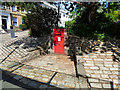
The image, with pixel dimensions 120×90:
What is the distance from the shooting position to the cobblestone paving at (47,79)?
134 inches

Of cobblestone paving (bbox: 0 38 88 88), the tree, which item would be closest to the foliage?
the tree

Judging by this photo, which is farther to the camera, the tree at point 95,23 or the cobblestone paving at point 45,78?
the tree at point 95,23

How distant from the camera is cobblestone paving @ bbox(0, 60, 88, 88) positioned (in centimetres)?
339

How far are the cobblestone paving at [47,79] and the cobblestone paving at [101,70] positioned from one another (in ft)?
1.49

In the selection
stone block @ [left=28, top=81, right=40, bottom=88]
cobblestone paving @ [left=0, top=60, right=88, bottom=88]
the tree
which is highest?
the tree

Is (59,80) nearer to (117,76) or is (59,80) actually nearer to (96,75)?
(96,75)

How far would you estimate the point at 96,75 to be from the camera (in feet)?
12.3

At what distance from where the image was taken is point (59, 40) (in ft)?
23.7

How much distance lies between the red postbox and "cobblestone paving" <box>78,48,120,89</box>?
8.19ft

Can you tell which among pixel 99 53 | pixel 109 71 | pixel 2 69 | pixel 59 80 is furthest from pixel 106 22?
pixel 2 69

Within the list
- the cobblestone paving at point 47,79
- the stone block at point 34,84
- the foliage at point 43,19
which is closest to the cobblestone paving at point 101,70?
the cobblestone paving at point 47,79

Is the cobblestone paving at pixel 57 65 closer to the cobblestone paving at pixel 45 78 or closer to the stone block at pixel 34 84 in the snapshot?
the cobblestone paving at pixel 45 78

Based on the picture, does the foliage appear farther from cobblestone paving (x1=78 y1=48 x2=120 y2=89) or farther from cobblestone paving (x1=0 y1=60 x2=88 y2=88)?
cobblestone paving (x1=0 y1=60 x2=88 y2=88)

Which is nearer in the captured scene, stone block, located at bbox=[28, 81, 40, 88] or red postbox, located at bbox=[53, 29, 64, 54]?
stone block, located at bbox=[28, 81, 40, 88]
